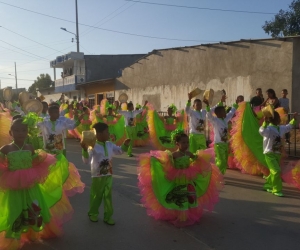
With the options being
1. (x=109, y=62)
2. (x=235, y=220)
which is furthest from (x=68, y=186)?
(x=109, y=62)

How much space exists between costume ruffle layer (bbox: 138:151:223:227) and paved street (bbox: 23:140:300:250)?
164mm

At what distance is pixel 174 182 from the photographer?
5.65 meters

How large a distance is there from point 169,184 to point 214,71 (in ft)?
44.8

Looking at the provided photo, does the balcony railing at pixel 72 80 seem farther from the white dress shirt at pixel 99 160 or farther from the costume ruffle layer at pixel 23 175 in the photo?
the costume ruffle layer at pixel 23 175

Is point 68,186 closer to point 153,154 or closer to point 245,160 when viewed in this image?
point 153,154

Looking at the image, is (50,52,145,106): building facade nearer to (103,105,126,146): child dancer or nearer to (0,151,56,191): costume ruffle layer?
(103,105,126,146): child dancer

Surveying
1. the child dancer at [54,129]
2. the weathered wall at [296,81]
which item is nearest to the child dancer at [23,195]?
the child dancer at [54,129]

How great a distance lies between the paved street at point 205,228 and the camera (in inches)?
191

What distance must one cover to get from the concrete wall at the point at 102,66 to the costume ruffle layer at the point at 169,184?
117ft

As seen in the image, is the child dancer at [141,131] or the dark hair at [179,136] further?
the child dancer at [141,131]

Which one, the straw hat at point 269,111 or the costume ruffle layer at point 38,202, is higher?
the straw hat at point 269,111

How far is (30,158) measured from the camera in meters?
4.67

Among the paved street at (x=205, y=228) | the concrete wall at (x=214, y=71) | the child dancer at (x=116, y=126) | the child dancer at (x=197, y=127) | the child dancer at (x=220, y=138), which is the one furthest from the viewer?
the concrete wall at (x=214, y=71)

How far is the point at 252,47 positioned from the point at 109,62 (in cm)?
2653
